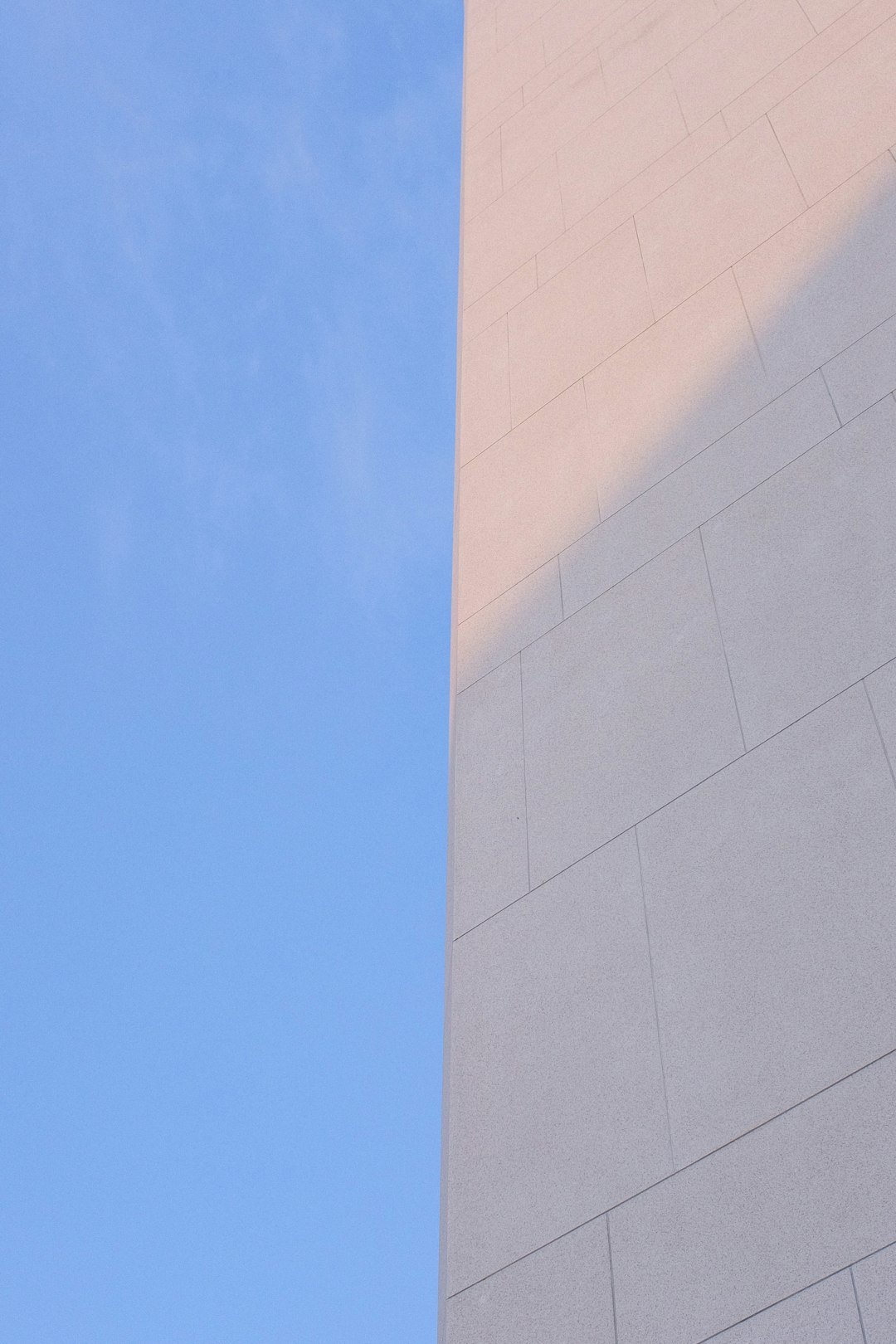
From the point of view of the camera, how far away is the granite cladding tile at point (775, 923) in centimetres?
648

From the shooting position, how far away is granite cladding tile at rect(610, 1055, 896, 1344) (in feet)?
19.1

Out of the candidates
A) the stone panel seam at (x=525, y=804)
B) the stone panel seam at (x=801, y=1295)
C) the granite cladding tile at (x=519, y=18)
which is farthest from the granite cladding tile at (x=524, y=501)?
the granite cladding tile at (x=519, y=18)

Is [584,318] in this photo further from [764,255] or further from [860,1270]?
[860,1270]

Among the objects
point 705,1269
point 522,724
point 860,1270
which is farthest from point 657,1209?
point 522,724

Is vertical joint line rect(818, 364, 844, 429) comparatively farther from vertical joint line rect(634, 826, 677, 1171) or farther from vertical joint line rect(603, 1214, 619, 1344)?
vertical joint line rect(603, 1214, 619, 1344)

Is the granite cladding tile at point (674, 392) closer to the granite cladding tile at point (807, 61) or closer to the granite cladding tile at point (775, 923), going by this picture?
the granite cladding tile at point (807, 61)

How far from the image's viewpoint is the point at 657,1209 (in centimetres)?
648

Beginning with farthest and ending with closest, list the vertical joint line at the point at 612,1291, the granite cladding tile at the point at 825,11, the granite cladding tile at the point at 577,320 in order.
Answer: the granite cladding tile at the point at 825,11 → the granite cladding tile at the point at 577,320 → the vertical joint line at the point at 612,1291

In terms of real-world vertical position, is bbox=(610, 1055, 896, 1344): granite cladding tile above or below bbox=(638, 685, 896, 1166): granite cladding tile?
below

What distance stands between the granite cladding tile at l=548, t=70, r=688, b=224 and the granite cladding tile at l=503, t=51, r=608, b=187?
339 mm

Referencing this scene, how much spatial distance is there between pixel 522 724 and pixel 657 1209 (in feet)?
12.1

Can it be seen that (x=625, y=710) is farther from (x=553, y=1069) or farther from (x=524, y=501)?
(x=524, y=501)

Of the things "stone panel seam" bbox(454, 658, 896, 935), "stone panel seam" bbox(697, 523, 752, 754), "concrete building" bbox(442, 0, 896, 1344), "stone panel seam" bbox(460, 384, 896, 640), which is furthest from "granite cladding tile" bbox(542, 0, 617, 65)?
"stone panel seam" bbox(454, 658, 896, 935)

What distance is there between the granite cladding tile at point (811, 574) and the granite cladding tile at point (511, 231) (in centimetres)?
556
